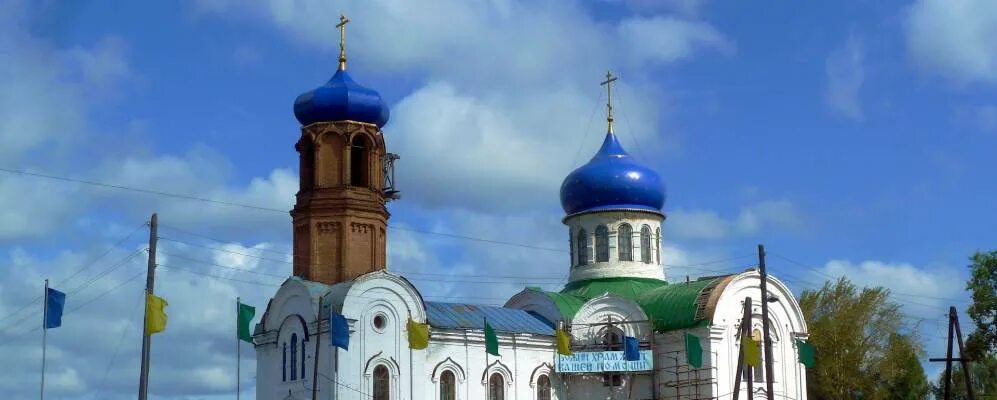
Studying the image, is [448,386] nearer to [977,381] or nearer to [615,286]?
[615,286]

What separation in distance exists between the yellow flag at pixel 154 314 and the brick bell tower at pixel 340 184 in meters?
11.4

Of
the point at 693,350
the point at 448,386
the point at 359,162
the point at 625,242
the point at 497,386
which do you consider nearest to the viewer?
the point at 448,386

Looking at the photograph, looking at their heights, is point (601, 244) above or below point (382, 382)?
above

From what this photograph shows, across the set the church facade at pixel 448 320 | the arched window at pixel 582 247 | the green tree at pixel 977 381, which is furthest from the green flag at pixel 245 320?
the green tree at pixel 977 381

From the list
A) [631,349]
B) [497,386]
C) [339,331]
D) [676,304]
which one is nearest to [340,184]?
[339,331]

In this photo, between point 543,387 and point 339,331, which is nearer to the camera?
point 339,331

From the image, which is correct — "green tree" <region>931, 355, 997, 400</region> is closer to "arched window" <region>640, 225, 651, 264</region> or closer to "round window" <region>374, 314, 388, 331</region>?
"arched window" <region>640, 225, 651, 264</region>

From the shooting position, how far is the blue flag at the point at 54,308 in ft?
111

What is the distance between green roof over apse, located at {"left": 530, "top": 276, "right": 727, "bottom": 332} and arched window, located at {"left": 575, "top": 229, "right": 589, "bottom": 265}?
3.46 feet

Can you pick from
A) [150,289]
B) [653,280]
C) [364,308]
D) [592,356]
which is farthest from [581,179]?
[150,289]

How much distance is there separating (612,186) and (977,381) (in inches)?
1186

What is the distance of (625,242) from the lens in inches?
2008

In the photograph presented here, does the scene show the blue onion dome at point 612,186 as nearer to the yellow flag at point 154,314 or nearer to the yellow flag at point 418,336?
the yellow flag at point 418,336

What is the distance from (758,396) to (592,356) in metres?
6.23
